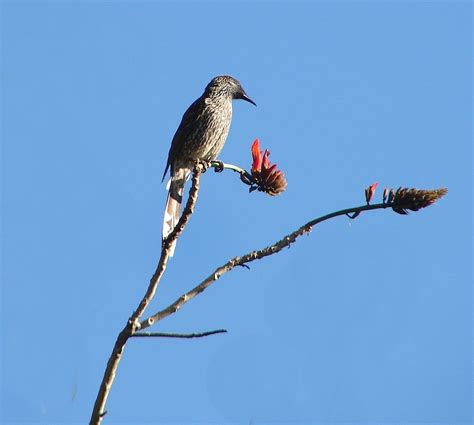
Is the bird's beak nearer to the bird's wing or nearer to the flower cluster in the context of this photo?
the bird's wing

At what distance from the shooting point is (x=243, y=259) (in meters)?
2.96

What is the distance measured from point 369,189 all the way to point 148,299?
3.19 feet

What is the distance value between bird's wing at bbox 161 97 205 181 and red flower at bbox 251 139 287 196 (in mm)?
2915

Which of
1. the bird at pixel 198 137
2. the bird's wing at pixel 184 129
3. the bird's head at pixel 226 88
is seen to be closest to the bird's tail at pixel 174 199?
the bird at pixel 198 137

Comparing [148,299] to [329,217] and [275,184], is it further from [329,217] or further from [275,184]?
[275,184]

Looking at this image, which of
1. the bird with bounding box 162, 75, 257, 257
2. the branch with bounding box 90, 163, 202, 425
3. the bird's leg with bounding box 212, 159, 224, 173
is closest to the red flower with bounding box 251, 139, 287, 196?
the bird's leg with bounding box 212, 159, 224, 173

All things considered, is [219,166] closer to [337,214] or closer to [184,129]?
[337,214]

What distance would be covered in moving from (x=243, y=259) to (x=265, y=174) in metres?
0.70

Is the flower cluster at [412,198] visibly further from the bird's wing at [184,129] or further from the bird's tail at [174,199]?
the bird's wing at [184,129]

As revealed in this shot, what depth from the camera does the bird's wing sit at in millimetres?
6543

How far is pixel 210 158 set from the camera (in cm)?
657

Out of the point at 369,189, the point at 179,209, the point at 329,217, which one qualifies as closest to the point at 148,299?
the point at 329,217

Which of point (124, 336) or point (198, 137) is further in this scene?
point (198, 137)

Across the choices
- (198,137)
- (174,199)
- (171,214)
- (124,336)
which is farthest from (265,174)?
(198,137)
